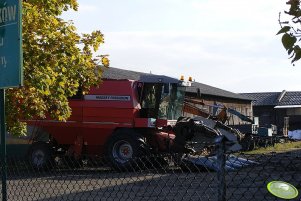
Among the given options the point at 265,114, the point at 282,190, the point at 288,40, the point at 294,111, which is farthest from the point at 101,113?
the point at 265,114

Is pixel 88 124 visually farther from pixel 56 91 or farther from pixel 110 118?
pixel 56 91

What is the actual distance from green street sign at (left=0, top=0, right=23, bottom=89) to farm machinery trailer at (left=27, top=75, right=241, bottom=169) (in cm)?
1052

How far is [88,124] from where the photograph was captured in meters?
15.9

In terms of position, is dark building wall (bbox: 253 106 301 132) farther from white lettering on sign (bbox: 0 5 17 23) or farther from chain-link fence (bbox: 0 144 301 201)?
white lettering on sign (bbox: 0 5 17 23)

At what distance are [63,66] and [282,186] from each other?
20.8 feet

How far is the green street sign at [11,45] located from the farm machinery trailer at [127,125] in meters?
10.5

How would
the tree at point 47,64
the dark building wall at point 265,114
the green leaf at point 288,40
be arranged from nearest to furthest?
the green leaf at point 288,40 < the tree at point 47,64 < the dark building wall at point 265,114

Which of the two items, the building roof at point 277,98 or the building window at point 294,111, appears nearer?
the building window at point 294,111

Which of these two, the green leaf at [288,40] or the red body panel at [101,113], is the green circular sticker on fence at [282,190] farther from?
the red body panel at [101,113]

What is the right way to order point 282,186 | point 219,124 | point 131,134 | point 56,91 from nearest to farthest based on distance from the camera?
point 282,186 < point 56,91 < point 131,134 < point 219,124

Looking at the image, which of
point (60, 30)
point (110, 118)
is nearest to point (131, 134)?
point (110, 118)

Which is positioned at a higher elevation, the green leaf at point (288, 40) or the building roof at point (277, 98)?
the green leaf at point (288, 40)

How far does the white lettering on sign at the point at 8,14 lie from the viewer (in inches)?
170

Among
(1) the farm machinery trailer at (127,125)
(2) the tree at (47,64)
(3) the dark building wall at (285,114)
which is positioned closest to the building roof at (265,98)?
(3) the dark building wall at (285,114)
